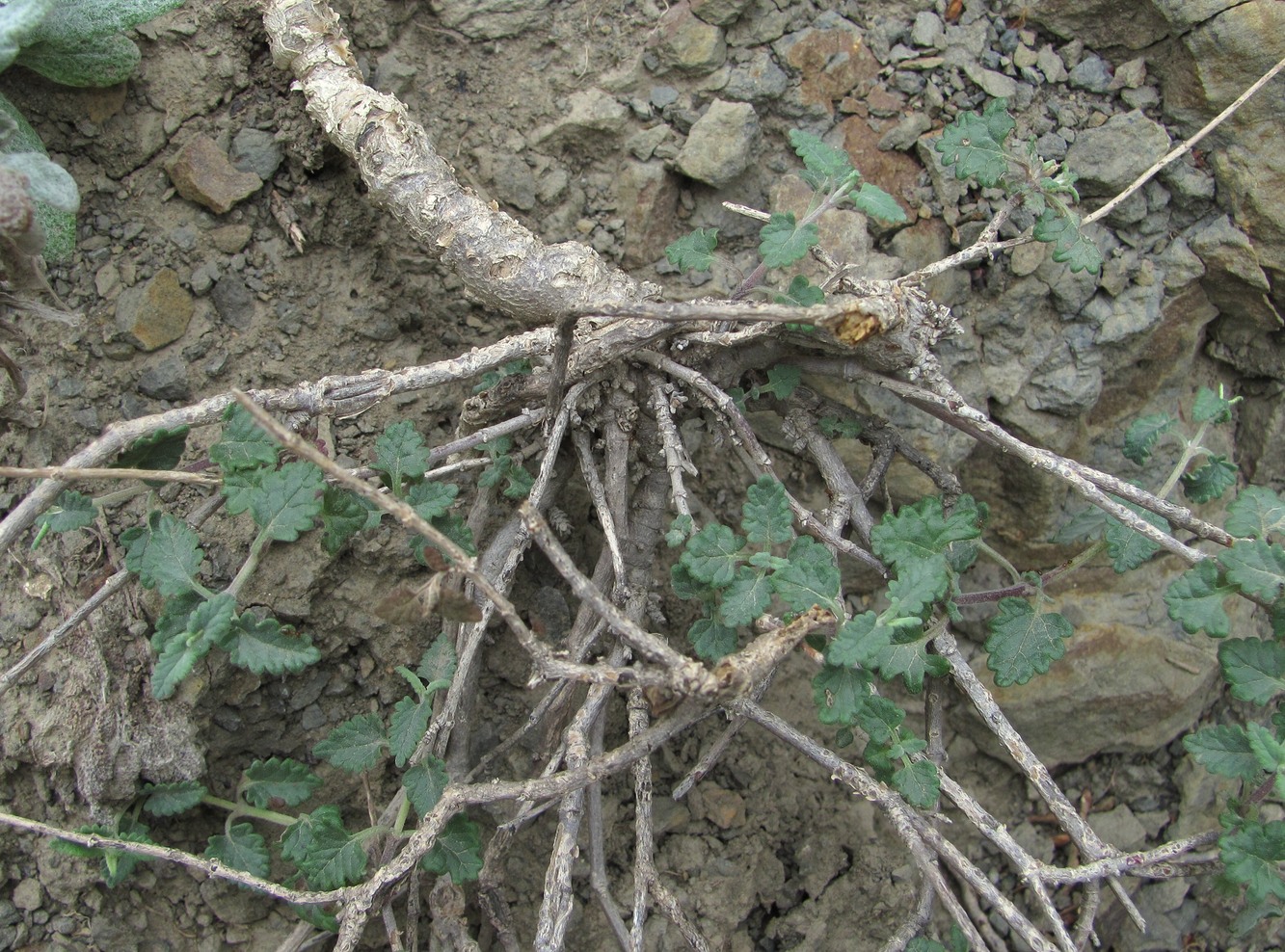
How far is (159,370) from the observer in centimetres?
233

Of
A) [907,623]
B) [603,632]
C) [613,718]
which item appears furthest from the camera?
[613,718]

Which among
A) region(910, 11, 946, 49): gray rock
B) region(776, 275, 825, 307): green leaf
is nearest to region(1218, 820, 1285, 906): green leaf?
region(776, 275, 825, 307): green leaf

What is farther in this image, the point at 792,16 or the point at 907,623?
the point at 792,16

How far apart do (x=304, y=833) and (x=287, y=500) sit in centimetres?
75

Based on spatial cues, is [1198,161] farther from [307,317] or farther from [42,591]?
[42,591]

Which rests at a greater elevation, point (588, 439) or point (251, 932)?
point (588, 439)

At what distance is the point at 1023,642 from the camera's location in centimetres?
213

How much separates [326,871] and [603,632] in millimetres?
775

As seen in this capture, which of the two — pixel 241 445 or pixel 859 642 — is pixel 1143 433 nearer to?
pixel 859 642

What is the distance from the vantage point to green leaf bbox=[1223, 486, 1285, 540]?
2020 mm

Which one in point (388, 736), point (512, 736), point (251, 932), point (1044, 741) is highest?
point (388, 736)

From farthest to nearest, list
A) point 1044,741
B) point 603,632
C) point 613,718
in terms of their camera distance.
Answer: point 1044,741
point 613,718
point 603,632

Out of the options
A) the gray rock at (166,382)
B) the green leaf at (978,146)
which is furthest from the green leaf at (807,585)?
the gray rock at (166,382)

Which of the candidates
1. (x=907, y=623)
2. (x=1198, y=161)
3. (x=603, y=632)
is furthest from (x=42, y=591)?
(x=1198, y=161)
